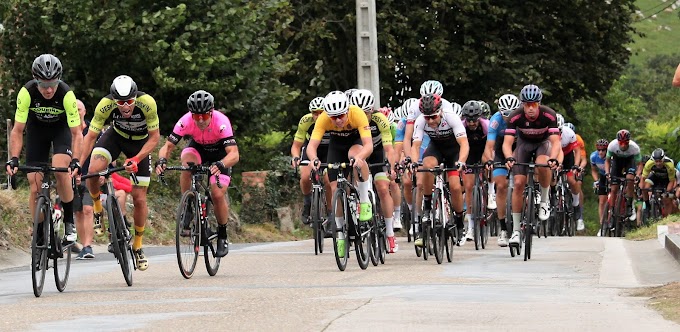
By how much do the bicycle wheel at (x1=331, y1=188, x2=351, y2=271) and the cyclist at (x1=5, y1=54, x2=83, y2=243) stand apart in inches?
106

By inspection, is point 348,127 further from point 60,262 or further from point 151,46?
point 151,46

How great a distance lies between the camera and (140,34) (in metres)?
28.0

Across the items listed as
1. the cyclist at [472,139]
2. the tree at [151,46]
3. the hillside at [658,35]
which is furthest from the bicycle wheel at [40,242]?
the hillside at [658,35]

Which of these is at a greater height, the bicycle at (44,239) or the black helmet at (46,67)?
the black helmet at (46,67)

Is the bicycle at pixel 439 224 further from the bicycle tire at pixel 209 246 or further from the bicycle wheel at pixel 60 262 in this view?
the bicycle wheel at pixel 60 262

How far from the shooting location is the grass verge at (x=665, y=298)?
10980 millimetres

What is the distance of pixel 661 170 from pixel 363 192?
16835mm

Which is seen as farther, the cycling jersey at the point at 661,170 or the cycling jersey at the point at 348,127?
the cycling jersey at the point at 661,170

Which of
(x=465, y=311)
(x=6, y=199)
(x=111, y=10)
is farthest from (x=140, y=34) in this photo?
(x=465, y=311)

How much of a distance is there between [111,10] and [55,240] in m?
15.1

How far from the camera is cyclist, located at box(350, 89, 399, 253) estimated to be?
57.2 feet

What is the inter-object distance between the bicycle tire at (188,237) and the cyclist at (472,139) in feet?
20.1

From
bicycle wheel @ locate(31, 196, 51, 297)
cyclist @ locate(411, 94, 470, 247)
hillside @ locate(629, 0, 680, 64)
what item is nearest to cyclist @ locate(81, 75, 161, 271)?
bicycle wheel @ locate(31, 196, 51, 297)

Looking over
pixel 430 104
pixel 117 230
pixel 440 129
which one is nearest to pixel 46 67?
pixel 117 230
